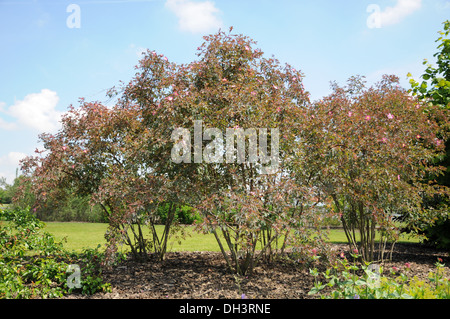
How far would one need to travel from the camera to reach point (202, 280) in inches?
181

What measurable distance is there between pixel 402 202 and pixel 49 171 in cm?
522

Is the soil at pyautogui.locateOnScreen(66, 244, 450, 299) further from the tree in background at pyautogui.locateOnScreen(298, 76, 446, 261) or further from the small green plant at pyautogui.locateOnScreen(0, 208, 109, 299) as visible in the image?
the tree in background at pyautogui.locateOnScreen(298, 76, 446, 261)

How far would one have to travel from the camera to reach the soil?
13.1 ft

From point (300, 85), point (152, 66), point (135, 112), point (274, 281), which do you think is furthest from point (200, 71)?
point (274, 281)

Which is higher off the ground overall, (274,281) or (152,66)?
(152,66)

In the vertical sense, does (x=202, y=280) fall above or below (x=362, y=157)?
below

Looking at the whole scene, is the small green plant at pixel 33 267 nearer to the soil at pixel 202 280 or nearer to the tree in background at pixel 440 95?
the soil at pixel 202 280

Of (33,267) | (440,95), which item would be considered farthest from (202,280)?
(440,95)

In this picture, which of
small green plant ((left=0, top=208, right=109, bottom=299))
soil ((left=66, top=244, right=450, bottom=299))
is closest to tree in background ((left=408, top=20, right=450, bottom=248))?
soil ((left=66, top=244, right=450, bottom=299))

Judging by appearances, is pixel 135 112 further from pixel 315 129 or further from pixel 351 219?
pixel 351 219

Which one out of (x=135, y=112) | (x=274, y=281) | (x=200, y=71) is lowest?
(x=274, y=281)

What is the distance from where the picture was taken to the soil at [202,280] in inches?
158

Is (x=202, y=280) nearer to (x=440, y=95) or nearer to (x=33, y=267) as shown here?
(x=33, y=267)

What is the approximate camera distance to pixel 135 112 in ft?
16.9
